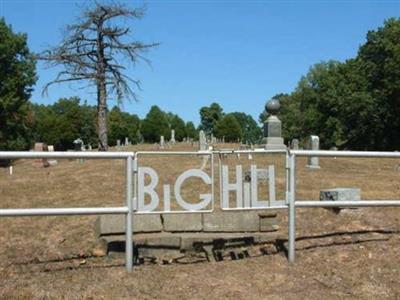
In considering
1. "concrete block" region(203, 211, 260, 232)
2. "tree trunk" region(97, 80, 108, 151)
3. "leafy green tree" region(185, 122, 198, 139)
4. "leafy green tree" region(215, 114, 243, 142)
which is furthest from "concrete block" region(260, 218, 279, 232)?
"leafy green tree" region(185, 122, 198, 139)

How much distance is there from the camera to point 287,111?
104 m

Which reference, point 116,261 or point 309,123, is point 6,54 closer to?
point 309,123

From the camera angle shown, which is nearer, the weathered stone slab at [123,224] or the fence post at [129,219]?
the fence post at [129,219]

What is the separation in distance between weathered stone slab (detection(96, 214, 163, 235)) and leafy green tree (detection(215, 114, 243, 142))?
9615 centimetres

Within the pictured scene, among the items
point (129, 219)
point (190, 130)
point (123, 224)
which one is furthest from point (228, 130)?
point (129, 219)

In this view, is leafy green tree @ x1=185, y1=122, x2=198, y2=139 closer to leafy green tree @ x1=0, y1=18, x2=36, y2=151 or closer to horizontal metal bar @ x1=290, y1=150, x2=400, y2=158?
leafy green tree @ x1=0, y1=18, x2=36, y2=151

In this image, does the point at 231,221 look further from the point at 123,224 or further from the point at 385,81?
the point at 385,81

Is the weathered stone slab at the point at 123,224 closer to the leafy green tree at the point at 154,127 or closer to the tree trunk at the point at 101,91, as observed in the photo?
the tree trunk at the point at 101,91

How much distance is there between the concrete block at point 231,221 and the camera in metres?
6.69

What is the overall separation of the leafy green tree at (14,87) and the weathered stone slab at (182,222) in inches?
1999

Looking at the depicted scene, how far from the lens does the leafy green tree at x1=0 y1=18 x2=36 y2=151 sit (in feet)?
182

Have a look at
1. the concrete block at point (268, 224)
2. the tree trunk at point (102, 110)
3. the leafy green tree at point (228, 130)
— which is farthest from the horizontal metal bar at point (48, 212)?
the leafy green tree at point (228, 130)

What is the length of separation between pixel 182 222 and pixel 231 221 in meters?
0.61

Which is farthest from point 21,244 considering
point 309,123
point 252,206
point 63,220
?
point 309,123
